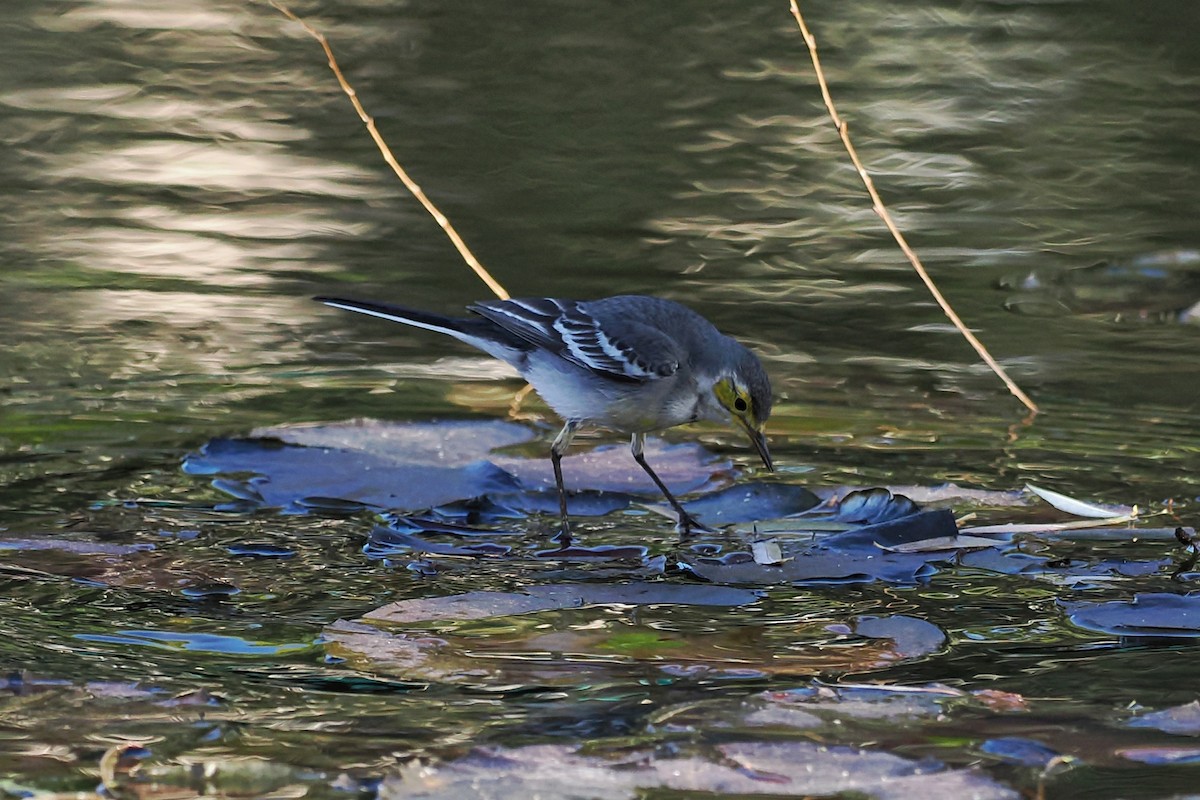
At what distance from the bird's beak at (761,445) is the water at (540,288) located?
0.22 meters

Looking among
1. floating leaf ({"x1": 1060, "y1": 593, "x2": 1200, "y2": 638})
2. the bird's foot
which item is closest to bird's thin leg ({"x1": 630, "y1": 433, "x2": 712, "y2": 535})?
the bird's foot

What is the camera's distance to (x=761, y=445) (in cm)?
637

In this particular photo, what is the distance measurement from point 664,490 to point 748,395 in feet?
1.62

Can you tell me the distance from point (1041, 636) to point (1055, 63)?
10.8 meters

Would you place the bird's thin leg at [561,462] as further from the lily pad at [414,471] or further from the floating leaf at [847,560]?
the floating leaf at [847,560]

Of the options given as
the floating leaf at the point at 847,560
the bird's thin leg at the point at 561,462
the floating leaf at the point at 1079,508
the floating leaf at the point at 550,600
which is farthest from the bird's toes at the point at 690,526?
the floating leaf at the point at 1079,508

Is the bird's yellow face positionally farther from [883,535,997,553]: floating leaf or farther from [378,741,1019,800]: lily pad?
[378,741,1019,800]: lily pad

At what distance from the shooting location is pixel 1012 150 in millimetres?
12305

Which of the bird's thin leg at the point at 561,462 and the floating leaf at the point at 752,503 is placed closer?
the bird's thin leg at the point at 561,462

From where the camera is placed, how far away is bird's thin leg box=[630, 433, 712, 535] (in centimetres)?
587

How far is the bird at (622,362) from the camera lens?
638 centimetres

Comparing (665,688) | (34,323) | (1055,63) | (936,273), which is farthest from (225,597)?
(1055,63)

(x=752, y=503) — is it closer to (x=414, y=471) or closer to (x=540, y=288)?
(x=414, y=471)

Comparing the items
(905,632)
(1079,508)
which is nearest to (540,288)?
(1079,508)
